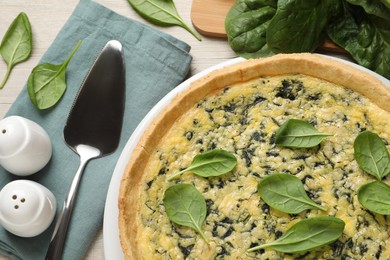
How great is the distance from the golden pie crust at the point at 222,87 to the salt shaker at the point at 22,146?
56 cm

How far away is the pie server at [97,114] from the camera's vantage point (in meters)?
2.91

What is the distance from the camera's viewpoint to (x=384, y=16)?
2.67 meters

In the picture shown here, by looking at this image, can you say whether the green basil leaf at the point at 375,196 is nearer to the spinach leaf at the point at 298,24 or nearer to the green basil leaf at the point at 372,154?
→ the green basil leaf at the point at 372,154

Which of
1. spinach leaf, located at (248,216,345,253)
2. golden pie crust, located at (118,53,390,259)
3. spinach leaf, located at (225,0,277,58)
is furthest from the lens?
spinach leaf, located at (225,0,277,58)

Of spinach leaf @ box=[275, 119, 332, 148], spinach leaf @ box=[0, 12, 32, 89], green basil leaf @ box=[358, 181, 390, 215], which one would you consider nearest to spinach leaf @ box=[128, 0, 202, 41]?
spinach leaf @ box=[0, 12, 32, 89]

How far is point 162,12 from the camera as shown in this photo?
310 cm

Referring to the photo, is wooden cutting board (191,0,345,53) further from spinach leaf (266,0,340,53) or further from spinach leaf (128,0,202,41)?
spinach leaf (266,0,340,53)

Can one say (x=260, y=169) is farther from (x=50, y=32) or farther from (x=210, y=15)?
(x=50, y=32)

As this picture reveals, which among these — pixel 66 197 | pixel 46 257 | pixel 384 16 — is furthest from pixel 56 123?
pixel 384 16

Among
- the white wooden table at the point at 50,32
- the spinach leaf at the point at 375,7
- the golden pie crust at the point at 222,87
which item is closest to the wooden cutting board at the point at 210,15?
the white wooden table at the point at 50,32

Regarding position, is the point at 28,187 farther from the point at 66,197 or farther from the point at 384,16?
the point at 384,16

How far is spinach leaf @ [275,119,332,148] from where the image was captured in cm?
236

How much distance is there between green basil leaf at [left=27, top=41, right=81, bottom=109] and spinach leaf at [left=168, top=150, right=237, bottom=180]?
96cm

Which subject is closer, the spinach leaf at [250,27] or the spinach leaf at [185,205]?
the spinach leaf at [185,205]
